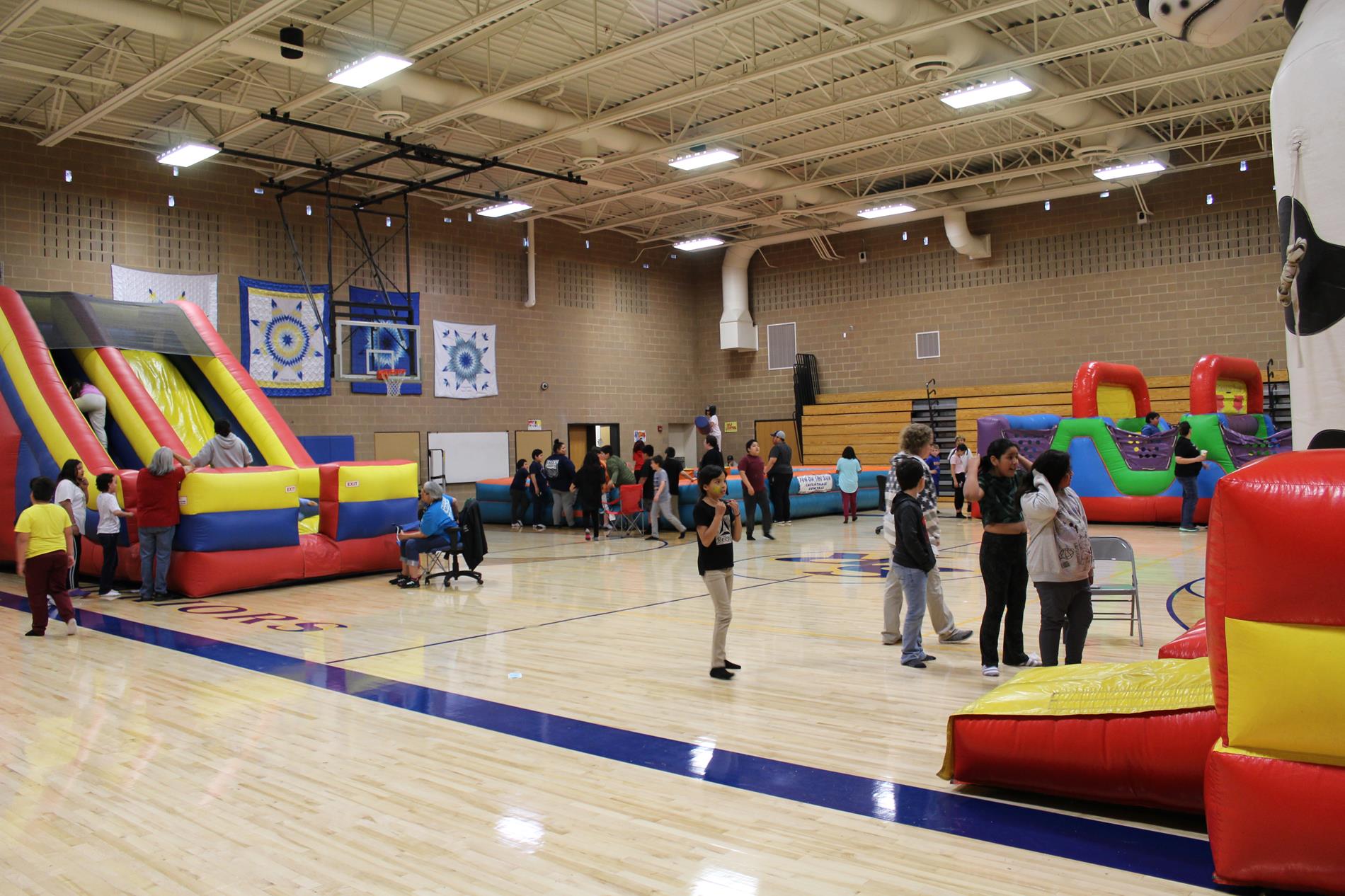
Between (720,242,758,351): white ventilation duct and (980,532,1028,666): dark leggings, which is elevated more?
(720,242,758,351): white ventilation duct

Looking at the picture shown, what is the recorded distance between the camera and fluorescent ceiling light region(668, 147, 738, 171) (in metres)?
14.5

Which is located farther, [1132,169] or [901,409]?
[901,409]

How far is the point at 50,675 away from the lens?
20.5 feet

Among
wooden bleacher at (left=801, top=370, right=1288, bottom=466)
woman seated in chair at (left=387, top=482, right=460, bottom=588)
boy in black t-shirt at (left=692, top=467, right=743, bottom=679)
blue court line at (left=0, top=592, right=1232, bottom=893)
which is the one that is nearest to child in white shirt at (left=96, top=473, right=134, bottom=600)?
woman seated in chair at (left=387, top=482, right=460, bottom=588)

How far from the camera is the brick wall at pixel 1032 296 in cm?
1769

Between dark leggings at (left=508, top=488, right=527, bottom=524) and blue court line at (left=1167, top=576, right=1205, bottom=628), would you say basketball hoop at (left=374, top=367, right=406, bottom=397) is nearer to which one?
dark leggings at (left=508, top=488, right=527, bottom=524)

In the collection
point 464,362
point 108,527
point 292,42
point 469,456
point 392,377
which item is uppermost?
point 292,42

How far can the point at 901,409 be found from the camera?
2091 centimetres

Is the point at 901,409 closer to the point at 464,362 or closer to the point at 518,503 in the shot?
the point at 518,503

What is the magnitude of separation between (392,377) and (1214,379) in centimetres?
1182

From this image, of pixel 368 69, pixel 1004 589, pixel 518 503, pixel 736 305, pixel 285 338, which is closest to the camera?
pixel 1004 589

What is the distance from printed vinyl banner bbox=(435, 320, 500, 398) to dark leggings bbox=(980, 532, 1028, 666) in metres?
14.8

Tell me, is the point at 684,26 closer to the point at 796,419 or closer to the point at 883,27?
the point at 883,27

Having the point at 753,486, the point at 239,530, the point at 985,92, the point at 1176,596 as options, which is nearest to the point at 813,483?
the point at 753,486
